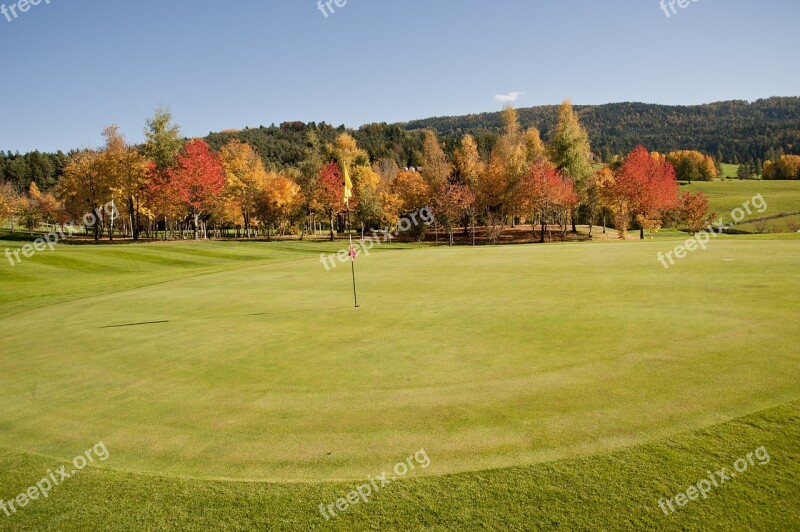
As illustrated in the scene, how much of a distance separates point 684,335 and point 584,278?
31.2ft

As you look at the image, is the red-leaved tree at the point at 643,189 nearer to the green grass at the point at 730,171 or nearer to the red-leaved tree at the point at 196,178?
the red-leaved tree at the point at 196,178

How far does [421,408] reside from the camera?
7.56 meters

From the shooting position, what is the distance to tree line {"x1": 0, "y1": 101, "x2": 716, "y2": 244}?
63875 mm

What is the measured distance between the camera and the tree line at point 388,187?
63875 millimetres

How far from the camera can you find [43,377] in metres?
10.1

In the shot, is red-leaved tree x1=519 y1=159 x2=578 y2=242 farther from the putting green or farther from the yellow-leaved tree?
the putting green

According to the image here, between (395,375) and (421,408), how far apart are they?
1551 millimetres

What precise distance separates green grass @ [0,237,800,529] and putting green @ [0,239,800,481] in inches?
2.0

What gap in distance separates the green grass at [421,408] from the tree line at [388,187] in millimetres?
50732

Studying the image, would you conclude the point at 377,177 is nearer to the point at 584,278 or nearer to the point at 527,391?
the point at 584,278

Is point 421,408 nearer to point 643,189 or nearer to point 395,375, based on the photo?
point 395,375

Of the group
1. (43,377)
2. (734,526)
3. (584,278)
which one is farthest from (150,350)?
(584,278)

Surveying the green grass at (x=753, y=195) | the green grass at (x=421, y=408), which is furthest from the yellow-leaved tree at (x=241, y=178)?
the green grass at (x=753, y=195)

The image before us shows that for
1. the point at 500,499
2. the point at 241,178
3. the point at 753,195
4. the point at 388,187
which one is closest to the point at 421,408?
the point at 500,499
